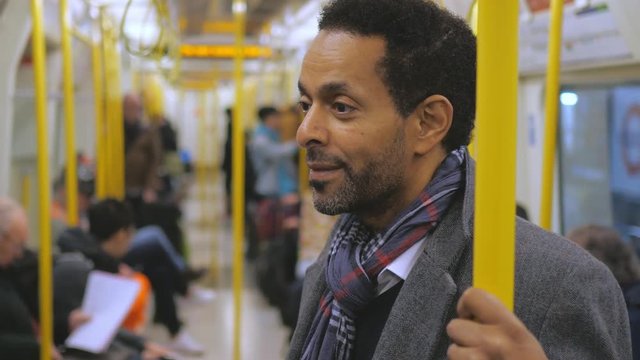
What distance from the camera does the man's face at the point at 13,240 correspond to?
3.40 meters

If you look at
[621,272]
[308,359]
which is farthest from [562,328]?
[621,272]

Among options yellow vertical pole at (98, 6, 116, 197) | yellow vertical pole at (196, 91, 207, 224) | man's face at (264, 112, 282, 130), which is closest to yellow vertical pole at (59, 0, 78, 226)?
yellow vertical pole at (98, 6, 116, 197)

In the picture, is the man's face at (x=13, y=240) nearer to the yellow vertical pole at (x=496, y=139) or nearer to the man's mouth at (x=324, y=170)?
the man's mouth at (x=324, y=170)

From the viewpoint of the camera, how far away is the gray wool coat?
1062 millimetres

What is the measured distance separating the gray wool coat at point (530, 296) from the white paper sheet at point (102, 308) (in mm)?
2754

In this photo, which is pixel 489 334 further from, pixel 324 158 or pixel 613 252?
pixel 613 252

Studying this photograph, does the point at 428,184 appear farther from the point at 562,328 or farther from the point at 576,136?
the point at 576,136

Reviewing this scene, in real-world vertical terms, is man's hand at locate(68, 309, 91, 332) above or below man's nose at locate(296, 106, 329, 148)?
below

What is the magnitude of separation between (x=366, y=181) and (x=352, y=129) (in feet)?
0.27

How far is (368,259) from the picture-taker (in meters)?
1.29

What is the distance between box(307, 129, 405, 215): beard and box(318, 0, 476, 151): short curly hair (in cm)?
7

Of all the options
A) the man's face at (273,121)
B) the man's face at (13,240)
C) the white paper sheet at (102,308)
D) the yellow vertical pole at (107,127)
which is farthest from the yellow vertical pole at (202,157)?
the man's face at (13,240)

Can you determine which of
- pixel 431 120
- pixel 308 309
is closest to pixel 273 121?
pixel 308 309

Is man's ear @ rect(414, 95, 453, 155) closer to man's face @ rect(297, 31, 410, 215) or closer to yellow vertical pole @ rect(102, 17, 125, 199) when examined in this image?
man's face @ rect(297, 31, 410, 215)
